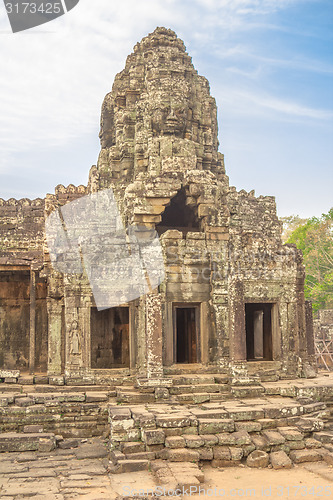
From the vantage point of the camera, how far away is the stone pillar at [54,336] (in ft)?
43.0

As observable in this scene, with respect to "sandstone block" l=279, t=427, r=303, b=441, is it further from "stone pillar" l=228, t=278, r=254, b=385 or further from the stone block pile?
"stone pillar" l=228, t=278, r=254, b=385

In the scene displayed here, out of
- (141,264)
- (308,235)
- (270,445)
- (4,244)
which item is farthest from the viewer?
(308,235)

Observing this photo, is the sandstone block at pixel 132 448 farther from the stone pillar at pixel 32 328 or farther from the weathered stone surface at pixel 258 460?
the stone pillar at pixel 32 328

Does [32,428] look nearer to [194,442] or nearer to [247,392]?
[194,442]

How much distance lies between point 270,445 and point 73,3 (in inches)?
292

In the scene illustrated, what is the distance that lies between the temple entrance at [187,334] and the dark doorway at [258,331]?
1.89 meters

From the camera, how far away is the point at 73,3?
5.69 meters

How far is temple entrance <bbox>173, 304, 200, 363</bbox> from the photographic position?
521 inches

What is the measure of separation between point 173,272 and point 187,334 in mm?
3074

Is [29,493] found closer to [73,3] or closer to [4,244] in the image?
[73,3]

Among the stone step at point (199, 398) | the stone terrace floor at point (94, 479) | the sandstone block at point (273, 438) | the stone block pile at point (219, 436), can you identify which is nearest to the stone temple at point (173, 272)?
the stone step at point (199, 398)

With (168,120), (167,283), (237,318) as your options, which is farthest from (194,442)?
(168,120)

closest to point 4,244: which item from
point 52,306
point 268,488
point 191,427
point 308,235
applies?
point 52,306

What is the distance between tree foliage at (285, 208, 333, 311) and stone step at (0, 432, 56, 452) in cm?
2339
